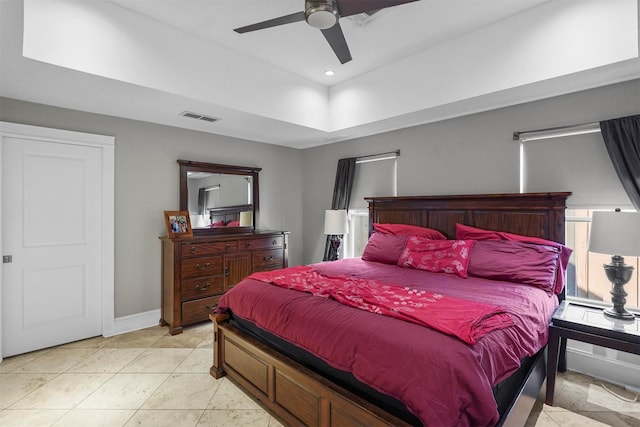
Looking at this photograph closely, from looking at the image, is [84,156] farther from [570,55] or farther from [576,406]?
[576,406]

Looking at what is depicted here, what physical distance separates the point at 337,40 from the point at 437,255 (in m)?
2.00

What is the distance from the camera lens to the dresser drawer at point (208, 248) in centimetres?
353

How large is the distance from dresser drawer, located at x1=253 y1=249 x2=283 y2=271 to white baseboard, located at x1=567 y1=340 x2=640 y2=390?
3.24 m

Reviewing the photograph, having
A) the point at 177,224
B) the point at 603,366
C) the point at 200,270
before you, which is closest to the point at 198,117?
the point at 177,224

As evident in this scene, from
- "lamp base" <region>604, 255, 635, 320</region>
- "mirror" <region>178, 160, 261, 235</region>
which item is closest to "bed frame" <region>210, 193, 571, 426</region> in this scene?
"lamp base" <region>604, 255, 635, 320</region>

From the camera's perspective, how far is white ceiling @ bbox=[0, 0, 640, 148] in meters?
2.28

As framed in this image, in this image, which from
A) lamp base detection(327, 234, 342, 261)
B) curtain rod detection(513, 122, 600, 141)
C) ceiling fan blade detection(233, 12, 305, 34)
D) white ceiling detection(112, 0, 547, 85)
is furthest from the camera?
lamp base detection(327, 234, 342, 261)

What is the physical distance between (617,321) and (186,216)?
406cm

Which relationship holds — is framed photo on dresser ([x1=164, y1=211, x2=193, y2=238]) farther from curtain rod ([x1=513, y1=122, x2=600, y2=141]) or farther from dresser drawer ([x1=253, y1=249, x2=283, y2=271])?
curtain rod ([x1=513, y1=122, x2=600, y2=141])

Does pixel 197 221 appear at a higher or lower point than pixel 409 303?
higher

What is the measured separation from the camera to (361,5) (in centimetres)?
185

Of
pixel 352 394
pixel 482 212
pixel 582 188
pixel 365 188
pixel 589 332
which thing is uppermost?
pixel 365 188

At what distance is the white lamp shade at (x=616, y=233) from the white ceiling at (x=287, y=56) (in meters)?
1.11

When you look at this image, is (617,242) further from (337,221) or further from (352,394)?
(337,221)
